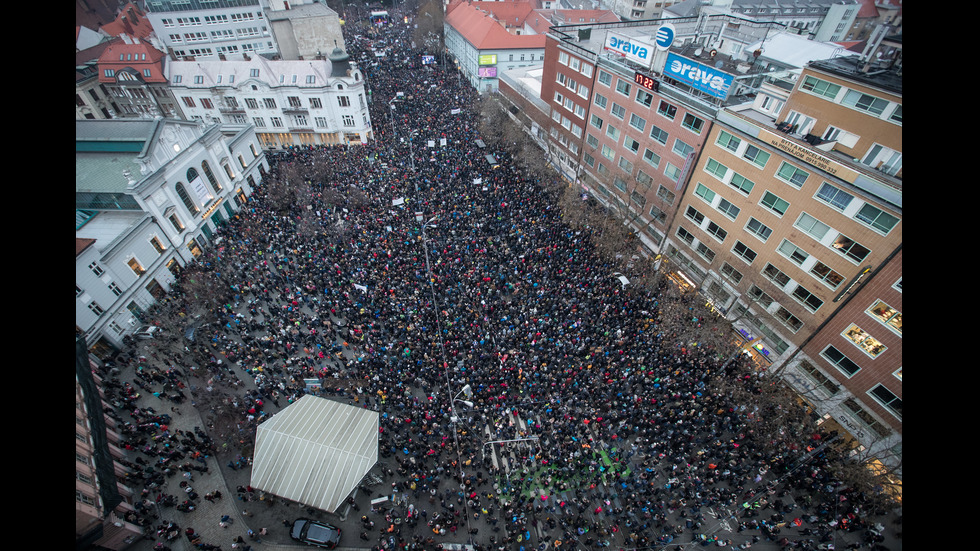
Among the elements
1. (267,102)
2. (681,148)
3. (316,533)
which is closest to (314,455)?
(316,533)

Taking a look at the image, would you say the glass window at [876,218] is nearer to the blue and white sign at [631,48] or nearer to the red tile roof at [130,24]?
the blue and white sign at [631,48]

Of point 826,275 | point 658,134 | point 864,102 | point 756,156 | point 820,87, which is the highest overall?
point 820,87

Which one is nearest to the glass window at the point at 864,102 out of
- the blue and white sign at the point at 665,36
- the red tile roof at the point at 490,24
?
the blue and white sign at the point at 665,36

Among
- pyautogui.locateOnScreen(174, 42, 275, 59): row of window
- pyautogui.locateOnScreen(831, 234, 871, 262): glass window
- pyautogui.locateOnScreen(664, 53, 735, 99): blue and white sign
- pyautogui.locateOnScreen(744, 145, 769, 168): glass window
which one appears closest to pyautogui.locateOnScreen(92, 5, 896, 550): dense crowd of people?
pyautogui.locateOnScreen(831, 234, 871, 262): glass window

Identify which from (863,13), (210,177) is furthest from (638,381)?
(863,13)

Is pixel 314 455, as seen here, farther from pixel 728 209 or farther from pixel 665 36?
pixel 665 36
